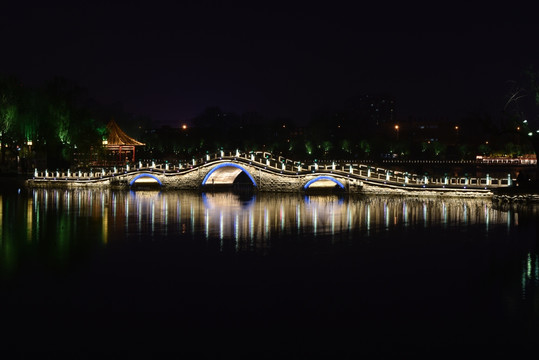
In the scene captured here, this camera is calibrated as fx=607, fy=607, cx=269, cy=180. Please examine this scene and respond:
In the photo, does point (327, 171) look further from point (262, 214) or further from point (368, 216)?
point (368, 216)

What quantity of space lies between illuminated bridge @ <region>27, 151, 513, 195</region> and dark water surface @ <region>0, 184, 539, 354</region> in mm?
12022

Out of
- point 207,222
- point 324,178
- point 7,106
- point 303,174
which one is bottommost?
point 207,222

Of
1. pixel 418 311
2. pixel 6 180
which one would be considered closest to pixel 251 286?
pixel 418 311

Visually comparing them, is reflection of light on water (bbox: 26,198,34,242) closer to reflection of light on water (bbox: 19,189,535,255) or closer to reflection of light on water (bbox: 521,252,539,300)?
reflection of light on water (bbox: 19,189,535,255)

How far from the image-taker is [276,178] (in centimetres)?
4306

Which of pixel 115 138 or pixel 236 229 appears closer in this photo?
pixel 236 229

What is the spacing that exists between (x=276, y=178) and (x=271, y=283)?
29119 mm

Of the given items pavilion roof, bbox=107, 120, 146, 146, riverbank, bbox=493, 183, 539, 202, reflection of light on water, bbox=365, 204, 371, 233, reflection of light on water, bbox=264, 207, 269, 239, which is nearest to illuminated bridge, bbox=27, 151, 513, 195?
riverbank, bbox=493, 183, 539, 202

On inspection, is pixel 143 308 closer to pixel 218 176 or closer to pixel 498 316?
pixel 498 316

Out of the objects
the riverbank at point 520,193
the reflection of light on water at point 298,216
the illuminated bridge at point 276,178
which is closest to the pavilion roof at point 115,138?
the illuminated bridge at point 276,178

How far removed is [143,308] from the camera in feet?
39.4

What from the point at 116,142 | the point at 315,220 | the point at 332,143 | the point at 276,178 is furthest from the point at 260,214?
the point at 332,143

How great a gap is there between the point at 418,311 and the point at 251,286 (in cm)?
383

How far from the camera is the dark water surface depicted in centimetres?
1038
